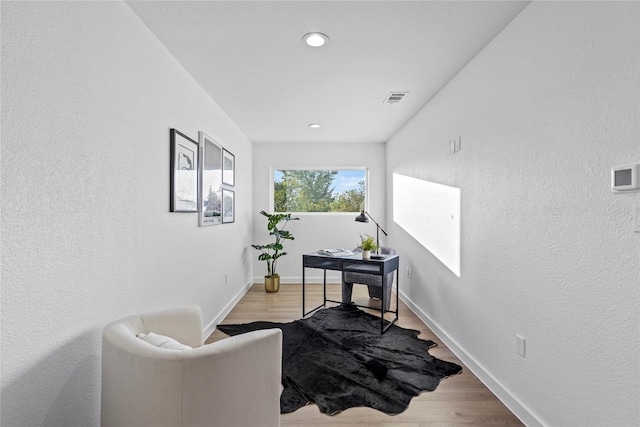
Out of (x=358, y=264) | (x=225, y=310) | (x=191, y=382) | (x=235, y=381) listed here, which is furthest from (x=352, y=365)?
(x=225, y=310)

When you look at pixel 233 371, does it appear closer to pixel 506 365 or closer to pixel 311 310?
pixel 506 365

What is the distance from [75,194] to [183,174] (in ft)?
3.68

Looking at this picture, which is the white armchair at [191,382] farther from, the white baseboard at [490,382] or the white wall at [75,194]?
the white baseboard at [490,382]

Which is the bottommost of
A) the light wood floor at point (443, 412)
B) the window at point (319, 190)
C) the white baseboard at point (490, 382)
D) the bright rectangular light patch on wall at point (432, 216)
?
the light wood floor at point (443, 412)

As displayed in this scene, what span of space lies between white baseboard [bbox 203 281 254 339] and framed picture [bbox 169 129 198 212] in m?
1.20

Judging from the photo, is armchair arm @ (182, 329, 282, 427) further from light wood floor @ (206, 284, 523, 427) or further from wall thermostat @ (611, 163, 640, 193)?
wall thermostat @ (611, 163, 640, 193)

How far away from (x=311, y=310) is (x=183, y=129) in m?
2.46

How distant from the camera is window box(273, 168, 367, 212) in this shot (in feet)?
17.8

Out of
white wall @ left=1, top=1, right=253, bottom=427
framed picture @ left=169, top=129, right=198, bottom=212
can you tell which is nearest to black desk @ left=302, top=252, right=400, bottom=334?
framed picture @ left=169, top=129, right=198, bottom=212

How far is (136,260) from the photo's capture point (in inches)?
74.7

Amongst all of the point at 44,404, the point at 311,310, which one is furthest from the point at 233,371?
the point at 311,310

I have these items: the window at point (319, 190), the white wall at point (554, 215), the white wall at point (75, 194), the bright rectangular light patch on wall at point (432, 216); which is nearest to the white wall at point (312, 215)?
the window at point (319, 190)

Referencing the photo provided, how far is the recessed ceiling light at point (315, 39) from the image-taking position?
2089mm

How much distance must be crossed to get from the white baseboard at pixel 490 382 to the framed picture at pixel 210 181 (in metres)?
2.42
